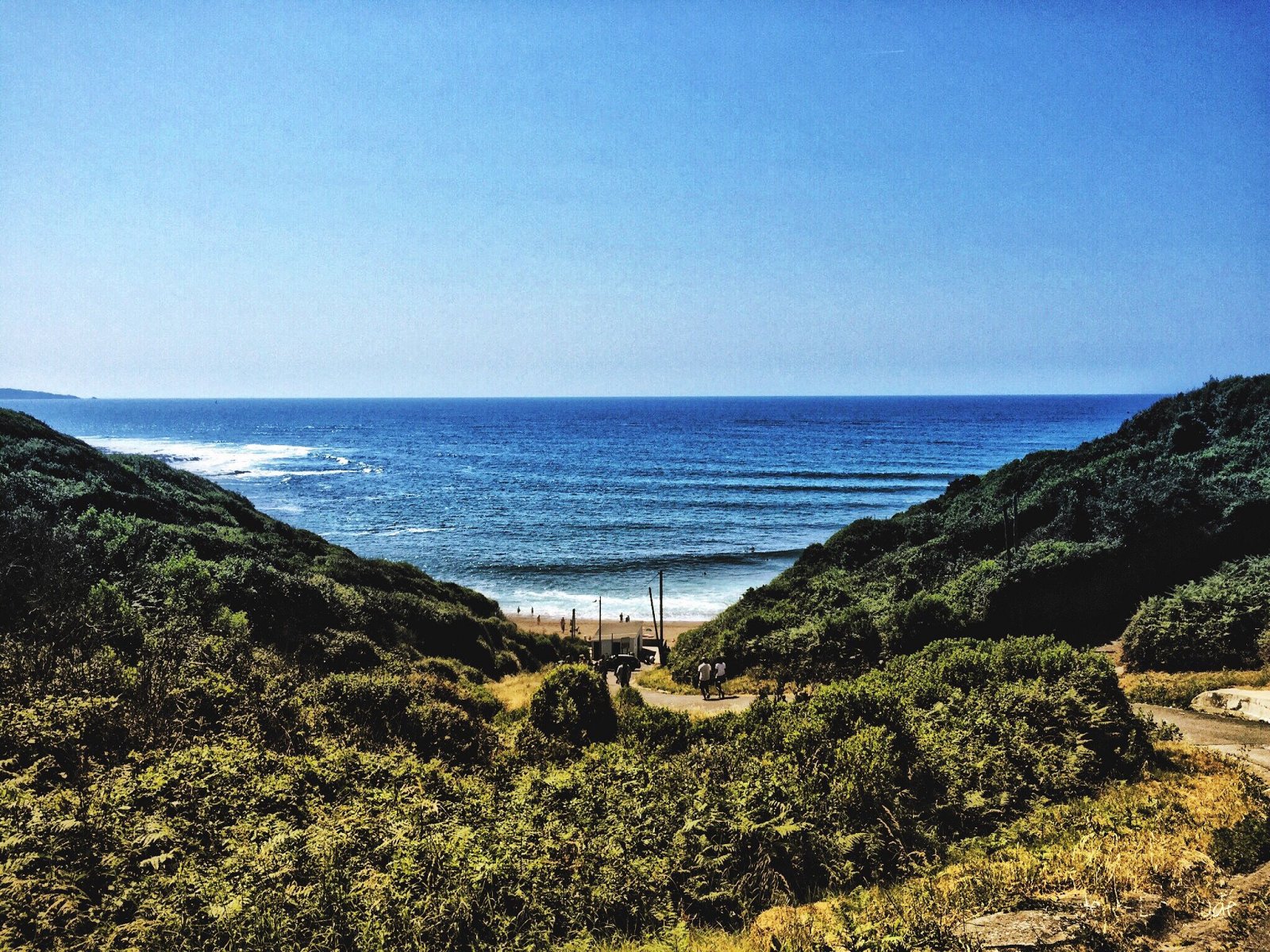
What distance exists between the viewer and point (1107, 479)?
1136 inches

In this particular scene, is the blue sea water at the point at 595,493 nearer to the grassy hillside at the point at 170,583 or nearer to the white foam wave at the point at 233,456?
the white foam wave at the point at 233,456

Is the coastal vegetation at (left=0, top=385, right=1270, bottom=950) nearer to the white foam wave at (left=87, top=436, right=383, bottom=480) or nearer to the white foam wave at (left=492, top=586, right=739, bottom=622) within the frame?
the white foam wave at (left=492, top=586, right=739, bottom=622)

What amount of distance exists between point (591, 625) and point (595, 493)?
36.4 m

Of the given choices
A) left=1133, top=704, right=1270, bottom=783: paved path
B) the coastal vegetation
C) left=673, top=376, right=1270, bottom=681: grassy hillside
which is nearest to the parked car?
left=673, top=376, right=1270, bottom=681: grassy hillside

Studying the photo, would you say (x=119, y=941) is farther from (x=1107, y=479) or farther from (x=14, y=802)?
(x=1107, y=479)

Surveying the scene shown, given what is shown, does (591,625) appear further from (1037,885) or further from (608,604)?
(1037,885)

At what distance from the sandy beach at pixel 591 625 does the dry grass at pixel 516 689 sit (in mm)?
10724

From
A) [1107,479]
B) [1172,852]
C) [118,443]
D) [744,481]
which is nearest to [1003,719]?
[1172,852]

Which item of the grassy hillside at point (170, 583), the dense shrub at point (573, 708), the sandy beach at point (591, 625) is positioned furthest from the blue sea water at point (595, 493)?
the dense shrub at point (573, 708)

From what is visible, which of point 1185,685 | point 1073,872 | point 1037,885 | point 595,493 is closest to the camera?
point 1037,885

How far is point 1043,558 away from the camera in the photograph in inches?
902

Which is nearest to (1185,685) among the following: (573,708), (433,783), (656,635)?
(573,708)

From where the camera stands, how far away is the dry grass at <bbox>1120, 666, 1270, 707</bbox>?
14125 millimetres

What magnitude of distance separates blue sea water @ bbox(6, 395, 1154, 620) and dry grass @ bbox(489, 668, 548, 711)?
1510 centimetres
